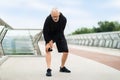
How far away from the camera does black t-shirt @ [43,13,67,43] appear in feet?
27.9

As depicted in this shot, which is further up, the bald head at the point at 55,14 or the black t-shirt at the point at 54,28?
the bald head at the point at 55,14

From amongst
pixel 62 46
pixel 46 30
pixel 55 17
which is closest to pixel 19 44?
pixel 62 46

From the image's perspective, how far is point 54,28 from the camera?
28.3 feet

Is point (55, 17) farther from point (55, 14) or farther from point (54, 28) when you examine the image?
point (54, 28)

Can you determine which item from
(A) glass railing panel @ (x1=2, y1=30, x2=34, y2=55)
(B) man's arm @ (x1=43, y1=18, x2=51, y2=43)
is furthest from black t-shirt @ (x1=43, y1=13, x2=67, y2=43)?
(A) glass railing panel @ (x1=2, y1=30, x2=34, y2=55)

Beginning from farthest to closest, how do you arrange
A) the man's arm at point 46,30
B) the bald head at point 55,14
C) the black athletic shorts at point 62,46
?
the black athletic shorts at point 62,46 < the man's arm at point 46,30 < the bald head at point 55,14

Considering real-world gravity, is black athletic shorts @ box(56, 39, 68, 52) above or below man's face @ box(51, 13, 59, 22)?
below

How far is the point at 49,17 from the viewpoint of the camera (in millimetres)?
8492

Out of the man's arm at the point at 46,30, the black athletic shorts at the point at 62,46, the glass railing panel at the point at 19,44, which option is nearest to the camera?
the man's arm at the point at 46,30

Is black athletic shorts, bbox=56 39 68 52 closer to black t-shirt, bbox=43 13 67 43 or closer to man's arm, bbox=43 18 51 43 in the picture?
black t-shirt, bbox=43 13 67 43

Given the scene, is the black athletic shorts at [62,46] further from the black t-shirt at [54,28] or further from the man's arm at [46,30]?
the man's arm at [46,30]

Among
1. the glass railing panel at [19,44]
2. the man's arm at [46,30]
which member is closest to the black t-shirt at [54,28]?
the man's arm at [46,30]

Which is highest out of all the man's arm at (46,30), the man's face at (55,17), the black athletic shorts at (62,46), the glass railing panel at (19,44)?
the man's face at (55,17)

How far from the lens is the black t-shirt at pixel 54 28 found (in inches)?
335
